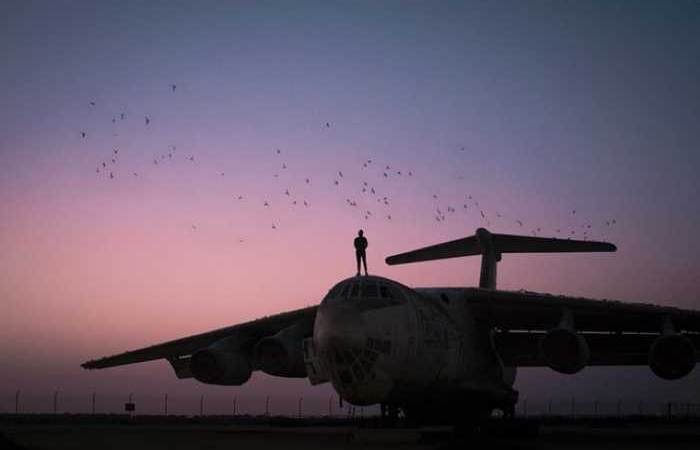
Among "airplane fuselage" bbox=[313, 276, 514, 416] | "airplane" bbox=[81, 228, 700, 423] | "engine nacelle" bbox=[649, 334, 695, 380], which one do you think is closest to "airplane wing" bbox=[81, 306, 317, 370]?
"airplane" bbox=[81, 228, 700, 423]

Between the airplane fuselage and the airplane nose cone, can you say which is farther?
the airplane fuselage

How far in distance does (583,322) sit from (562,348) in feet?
9.98

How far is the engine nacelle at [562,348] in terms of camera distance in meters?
17.2

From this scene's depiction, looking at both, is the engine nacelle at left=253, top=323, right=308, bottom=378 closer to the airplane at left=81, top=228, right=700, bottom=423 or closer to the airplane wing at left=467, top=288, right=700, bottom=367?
the airplane at left=81, top=228, right=700, bottom=423

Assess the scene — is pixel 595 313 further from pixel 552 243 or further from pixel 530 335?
pixel 552 243

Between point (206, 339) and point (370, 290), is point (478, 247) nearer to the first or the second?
point (206, 339)

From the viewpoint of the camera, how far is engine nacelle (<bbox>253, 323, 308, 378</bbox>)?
61.2ft

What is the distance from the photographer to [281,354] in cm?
1870

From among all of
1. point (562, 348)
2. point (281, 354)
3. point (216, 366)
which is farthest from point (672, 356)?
point (216, 366)

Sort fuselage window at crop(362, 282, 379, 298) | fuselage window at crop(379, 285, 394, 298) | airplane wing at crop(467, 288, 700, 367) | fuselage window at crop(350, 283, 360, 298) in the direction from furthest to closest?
airplane wing at crop(467, 288, 700, 367) → fuselage window at crop(379, 285, 394, 298) → fuselage window at crop(362, 282, 379, 298) → fuselage window at crop(350, 283, 360, 298)

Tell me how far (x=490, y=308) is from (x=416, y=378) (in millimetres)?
4531

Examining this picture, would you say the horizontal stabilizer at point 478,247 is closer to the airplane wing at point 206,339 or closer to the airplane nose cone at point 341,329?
the airplane wing at point 206,339

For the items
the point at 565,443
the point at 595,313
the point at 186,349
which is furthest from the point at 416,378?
the point at 186,349

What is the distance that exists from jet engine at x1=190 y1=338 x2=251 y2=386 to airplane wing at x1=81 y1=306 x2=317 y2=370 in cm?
89
